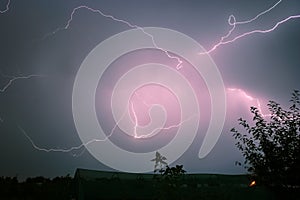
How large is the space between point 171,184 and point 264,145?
118 inches

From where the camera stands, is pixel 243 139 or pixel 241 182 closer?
pixel 243 139

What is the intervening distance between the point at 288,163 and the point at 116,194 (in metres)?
6.18

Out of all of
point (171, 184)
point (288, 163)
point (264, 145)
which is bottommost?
point (171, 184)

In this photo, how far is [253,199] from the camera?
11.7 m

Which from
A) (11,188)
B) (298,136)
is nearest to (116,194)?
(298,136)

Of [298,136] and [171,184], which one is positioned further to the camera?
[298,136]

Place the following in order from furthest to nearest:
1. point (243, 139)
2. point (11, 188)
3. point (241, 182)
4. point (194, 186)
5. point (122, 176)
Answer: point (11, 188) < point (241, 182) < point (122, 176) < point (194, 186) < point (243, 139)

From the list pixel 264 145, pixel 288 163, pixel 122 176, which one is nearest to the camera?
pixel 288 163

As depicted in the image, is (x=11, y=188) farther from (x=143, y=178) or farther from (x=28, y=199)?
(x=143, y=178)

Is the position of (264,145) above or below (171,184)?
above

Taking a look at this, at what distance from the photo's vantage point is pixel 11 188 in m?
16.2

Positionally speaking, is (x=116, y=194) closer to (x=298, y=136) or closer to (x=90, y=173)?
(x=90, y=173)

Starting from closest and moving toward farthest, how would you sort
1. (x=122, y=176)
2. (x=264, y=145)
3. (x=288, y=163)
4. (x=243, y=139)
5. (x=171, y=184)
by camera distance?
(x=171, y=184) < (x=288, y=163) < (x=264, y=145) < (x=243, y=139) < (x=122, y=176)

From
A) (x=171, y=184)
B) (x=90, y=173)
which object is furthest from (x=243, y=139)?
(x=90, y=173)
